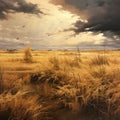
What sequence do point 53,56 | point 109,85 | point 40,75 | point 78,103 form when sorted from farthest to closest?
point 53,56 < point 40,75 < point 109,85 < point 78,103

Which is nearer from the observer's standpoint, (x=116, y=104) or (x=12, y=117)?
(x=12, y=117)

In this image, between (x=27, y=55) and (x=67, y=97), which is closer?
(x=67, y=97)

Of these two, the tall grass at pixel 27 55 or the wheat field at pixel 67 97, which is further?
the tall grass at pixel 27 55

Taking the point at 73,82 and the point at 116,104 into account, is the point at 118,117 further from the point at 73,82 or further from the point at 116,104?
the point at 73,82

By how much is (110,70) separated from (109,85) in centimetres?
96

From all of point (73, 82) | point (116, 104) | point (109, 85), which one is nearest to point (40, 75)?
point (73, 82)

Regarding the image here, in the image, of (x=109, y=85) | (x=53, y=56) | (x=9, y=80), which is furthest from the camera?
(x=53, y=56)

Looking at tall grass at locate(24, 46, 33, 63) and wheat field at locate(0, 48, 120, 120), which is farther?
tall grass at locate(24, 46, 33, 63)

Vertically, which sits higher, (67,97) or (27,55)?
(27,55)

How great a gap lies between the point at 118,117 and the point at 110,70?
1893 millimetres

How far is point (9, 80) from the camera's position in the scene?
22.4 ft

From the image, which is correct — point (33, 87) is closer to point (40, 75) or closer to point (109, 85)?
point (40, 75)

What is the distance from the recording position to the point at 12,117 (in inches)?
193

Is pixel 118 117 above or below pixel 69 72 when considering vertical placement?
below
